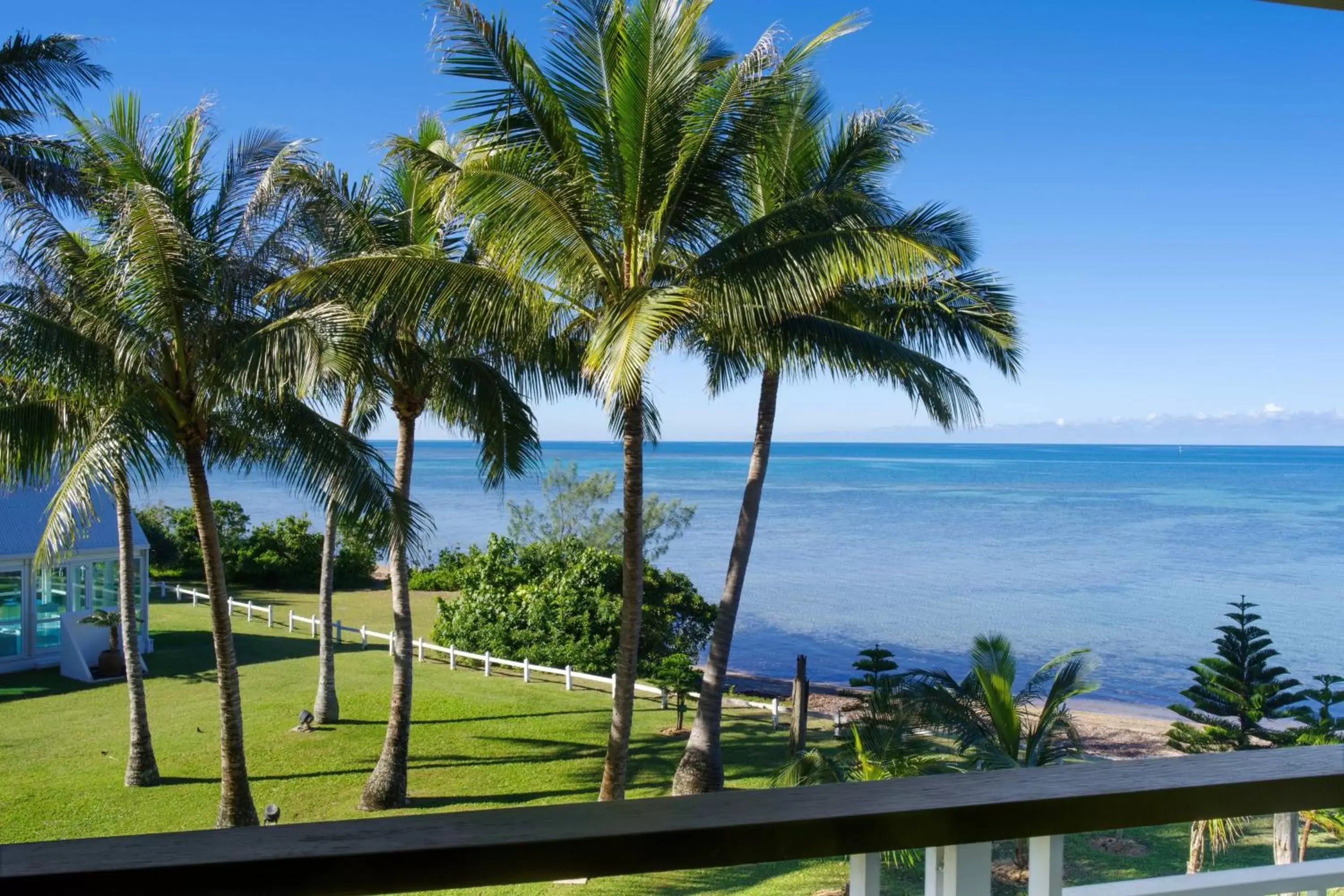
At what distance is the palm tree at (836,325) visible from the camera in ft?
31.6

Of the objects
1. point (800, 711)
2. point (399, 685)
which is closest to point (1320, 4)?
point (399, 685)

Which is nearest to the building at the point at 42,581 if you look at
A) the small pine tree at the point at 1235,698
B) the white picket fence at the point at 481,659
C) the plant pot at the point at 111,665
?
the plant pot at the point at 111,665

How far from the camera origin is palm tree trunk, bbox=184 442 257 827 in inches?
362

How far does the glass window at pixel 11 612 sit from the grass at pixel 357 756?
444 millimetres

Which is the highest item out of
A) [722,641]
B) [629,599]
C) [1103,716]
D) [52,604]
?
[629,599]

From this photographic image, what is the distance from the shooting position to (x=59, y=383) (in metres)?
7.94

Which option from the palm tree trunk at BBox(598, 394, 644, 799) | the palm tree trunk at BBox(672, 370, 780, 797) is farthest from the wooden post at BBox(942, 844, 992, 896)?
the palm tree trunk at BBox(672, 370, 780, 797)

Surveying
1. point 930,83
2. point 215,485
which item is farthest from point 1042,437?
point 215,485

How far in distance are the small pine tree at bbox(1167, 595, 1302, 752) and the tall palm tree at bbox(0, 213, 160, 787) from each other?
11156 mm

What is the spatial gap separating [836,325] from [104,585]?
40.7 feet

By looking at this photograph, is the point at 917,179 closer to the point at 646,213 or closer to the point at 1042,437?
the point at 1042,437

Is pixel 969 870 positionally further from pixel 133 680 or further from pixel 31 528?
pixel 31 528

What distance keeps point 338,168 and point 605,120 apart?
198 inches

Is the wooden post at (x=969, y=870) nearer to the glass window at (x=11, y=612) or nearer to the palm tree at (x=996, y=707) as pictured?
the palm tree at (x=996, y=707)
